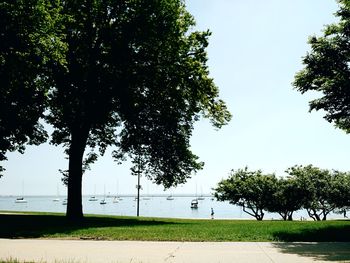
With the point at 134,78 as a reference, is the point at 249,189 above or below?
below

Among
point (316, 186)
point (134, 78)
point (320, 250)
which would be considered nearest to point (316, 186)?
point (316, 186)

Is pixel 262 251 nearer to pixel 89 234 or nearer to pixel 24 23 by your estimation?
pixel 89 234

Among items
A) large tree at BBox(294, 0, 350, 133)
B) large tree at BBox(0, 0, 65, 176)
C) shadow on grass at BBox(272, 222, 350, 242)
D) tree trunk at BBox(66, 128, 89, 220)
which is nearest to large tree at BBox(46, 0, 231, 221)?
tree trunk at BBox(66, 128, 89, 220)

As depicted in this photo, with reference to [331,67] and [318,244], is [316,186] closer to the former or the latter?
[331,67]

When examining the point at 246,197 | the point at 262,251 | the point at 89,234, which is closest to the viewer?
the point at 262,251

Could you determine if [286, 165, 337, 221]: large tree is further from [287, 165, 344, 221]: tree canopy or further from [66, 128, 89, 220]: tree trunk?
[66, 128, 89, 220]: tree trunk

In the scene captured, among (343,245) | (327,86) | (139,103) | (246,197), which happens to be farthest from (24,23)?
(246,197)

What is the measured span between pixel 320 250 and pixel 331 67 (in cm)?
1023

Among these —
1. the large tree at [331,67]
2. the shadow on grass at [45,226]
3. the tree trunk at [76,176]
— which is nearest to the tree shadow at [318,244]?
the large tree at [331,67]

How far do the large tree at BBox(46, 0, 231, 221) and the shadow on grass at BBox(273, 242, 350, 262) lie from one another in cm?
1713

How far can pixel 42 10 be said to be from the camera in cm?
1881

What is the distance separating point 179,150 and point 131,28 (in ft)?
32.4

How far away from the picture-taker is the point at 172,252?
11.4 metres

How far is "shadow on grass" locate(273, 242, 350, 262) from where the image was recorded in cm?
1043
